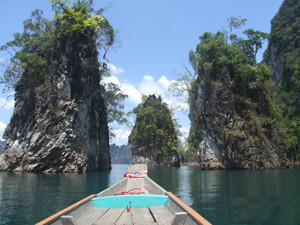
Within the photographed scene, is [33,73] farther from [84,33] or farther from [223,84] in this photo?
[223,84]

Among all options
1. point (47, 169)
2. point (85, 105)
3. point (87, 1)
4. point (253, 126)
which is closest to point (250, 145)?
point (253, 126)

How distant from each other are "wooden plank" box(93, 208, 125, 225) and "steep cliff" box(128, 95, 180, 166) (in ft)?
190

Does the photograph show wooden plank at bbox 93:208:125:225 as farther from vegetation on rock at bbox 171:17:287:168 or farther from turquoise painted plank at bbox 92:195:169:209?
vegetation on rock at bbox 171:17:287:168

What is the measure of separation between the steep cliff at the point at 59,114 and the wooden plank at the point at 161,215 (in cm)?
2625

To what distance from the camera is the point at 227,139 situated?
3359cm

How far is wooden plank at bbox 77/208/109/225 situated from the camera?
4471 millimetres

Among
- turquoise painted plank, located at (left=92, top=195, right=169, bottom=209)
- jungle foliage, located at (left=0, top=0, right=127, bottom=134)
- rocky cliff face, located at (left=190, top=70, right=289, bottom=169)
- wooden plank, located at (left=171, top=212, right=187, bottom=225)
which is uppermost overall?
jungle foliage, located at (left=0, top=0, right=127, bottom=134)

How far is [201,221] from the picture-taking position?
136 inches

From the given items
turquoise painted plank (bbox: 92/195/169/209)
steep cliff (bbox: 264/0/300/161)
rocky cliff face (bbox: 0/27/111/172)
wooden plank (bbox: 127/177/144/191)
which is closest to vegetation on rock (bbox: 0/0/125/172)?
rocky cliff face (bbox: 0/27/111/172)

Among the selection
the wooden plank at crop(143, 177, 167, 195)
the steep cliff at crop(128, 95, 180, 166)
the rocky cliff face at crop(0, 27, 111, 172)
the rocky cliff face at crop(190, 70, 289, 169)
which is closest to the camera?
the wooden plank at crop(143, 177, 167, 195)

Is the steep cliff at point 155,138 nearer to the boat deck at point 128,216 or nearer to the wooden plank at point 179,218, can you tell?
the boat deck at point 128,216

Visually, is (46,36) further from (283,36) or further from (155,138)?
(283,36)

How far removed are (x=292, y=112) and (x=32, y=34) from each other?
160 ft

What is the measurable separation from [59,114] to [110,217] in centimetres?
2712
